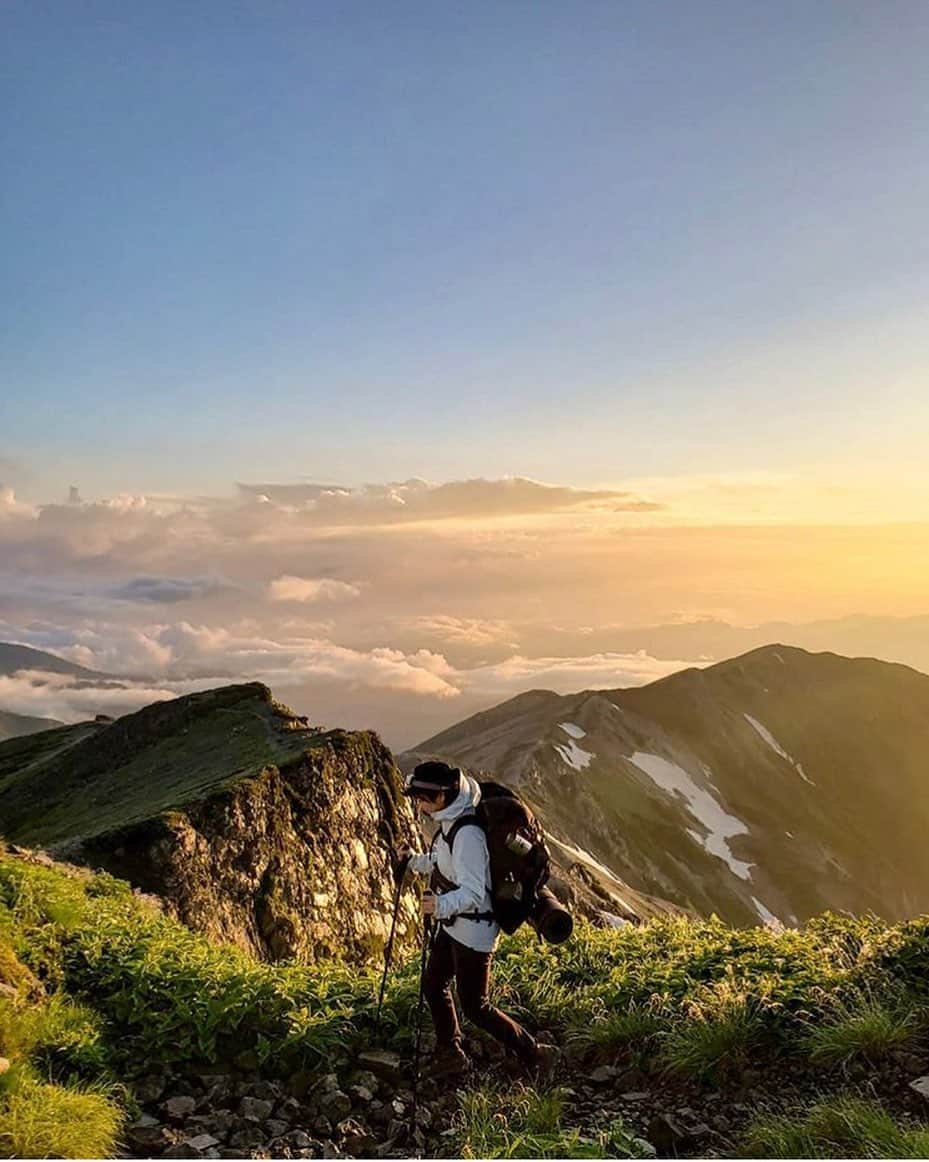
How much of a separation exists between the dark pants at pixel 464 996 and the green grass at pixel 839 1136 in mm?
2279

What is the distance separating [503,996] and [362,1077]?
Answer: 2.31 metres

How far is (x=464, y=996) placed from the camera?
9258mm

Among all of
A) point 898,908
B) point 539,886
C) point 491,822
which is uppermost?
point 491,822

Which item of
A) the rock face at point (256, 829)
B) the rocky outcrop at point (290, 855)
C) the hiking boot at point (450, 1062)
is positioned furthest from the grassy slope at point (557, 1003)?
the rock face at point (256, 829)

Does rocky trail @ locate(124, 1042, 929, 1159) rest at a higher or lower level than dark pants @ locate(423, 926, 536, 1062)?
lower

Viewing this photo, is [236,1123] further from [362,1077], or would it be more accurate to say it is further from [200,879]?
[200,879]

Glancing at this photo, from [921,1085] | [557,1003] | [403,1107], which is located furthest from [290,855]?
[921,1085]

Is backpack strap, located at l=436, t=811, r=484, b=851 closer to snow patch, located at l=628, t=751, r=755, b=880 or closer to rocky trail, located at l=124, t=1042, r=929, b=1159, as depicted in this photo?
rocky trail, located at l=124, t=1042, r=929, b=1159

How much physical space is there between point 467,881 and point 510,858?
1.52ft

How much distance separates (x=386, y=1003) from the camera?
35.5ft

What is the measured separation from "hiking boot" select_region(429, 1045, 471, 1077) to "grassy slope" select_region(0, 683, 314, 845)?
24.7 meters

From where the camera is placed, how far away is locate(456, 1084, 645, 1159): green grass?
25.1 ft

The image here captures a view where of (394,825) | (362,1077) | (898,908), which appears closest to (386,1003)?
(362,1077)

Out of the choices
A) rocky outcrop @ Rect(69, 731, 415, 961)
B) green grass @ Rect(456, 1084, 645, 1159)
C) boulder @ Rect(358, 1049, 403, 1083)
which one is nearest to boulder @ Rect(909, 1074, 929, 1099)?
green grass @ Rect(456, 1084, 645, 1159)
